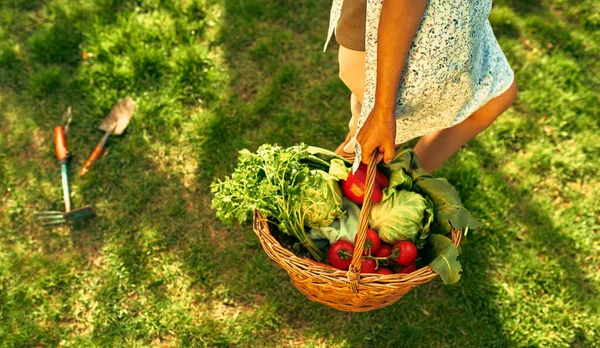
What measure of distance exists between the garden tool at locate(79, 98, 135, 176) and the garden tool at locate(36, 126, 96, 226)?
11 cm

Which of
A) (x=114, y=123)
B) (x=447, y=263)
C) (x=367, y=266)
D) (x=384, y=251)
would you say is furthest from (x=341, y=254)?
(x=114, y=123)

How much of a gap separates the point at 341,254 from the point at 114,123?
75.4 inches

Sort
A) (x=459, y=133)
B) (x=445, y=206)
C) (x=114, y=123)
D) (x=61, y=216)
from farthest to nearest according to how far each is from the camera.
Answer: (x=114, y=123) → (x=61, y=216) → (x=459, y=133) → (x=445, y=206)

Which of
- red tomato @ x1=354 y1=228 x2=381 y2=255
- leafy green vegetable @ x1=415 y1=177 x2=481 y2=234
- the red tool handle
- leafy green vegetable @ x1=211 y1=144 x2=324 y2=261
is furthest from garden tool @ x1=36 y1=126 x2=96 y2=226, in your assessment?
leafy green vegetable @ x1=415 y1=177 x2=481 y2=234

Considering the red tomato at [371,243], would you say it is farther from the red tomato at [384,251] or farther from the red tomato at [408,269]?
the red tomato at [408,269]

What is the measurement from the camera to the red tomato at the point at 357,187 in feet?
8.32

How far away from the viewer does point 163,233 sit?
323 cm

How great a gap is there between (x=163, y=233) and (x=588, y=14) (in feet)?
11.8

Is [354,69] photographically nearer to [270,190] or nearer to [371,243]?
[270,190]

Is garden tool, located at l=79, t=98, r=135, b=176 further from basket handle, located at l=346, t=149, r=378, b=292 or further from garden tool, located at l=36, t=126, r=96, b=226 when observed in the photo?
basket handle, located at l=346, t=149, r=378, b=292

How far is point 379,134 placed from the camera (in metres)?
2.09

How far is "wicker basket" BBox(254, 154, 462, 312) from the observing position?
213 centimetres

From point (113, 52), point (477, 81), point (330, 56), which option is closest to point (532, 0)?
point (330, 56)

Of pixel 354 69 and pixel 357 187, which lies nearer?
pixel 354 69
